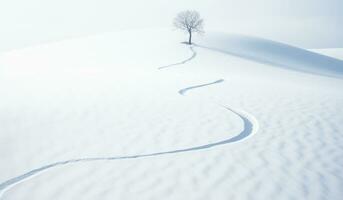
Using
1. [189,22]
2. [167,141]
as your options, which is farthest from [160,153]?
[189,22]

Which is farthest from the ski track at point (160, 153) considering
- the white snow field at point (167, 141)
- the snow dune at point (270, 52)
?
the snow dune at point (270, 52)

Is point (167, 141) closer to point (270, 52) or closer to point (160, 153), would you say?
point (160, 153)

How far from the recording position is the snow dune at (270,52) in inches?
1784

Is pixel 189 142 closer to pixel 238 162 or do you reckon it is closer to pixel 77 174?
pixel 238 162

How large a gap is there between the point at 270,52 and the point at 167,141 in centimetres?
4420

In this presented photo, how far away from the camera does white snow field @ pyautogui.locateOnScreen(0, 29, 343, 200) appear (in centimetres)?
772

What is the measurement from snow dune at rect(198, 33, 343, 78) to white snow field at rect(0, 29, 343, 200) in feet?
86.7

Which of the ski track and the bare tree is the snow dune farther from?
the ski track

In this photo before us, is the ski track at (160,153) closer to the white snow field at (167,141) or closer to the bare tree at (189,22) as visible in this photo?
the white snow field at (167,141)

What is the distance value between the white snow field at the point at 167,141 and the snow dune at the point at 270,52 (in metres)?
26.4

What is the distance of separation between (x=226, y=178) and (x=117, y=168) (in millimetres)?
2829

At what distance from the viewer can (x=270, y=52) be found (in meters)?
51.3

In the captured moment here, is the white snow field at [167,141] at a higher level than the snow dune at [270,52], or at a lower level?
higher

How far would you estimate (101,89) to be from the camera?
18.2m
